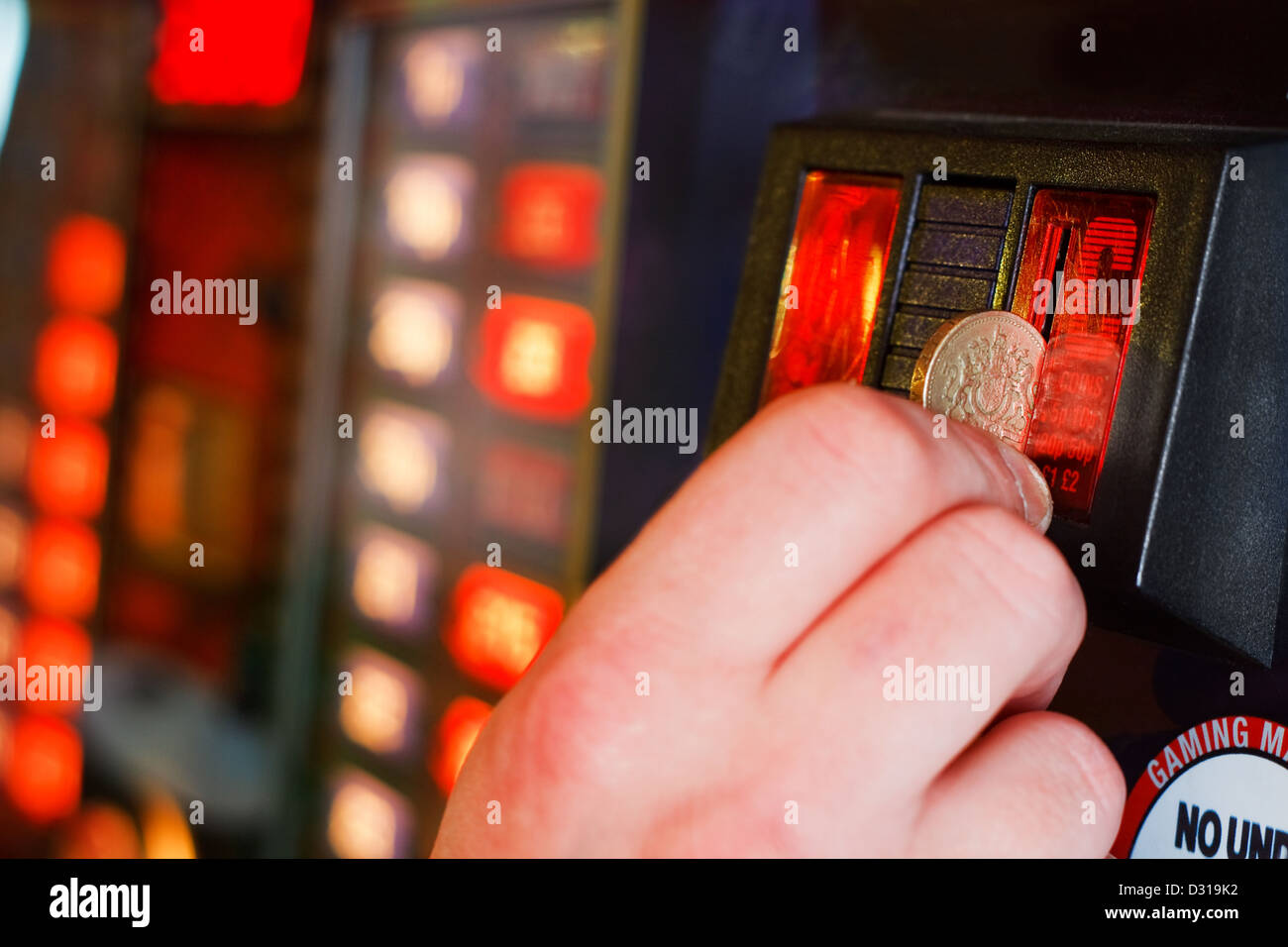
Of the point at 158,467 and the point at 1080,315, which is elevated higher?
the point at 1080,315

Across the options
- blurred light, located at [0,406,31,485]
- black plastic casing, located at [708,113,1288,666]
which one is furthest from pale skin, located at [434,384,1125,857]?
blurred light, located at [0,406,31,485]

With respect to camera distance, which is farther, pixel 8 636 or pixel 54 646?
pixel 8 636

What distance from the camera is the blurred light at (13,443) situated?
11.1ft

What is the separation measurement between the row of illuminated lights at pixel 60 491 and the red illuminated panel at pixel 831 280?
2702 millimetres

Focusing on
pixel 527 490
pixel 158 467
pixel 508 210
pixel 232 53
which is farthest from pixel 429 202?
pixel 158 467

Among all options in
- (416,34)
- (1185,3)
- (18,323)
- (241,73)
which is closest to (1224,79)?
(1185,3)

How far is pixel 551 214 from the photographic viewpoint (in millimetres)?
2031

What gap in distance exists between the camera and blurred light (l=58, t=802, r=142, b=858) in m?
3.04

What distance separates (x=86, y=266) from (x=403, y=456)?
139cm

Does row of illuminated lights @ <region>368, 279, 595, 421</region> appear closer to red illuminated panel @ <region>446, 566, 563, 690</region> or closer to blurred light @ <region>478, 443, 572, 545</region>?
blurred light @ <region>478, 443, 572, 545</region>

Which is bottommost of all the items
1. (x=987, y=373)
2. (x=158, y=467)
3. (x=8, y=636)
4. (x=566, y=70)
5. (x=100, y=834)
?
(x=100, y=834)

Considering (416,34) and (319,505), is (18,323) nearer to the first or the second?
(319,505)

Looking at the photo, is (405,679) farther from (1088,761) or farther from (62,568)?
(1088,761)
